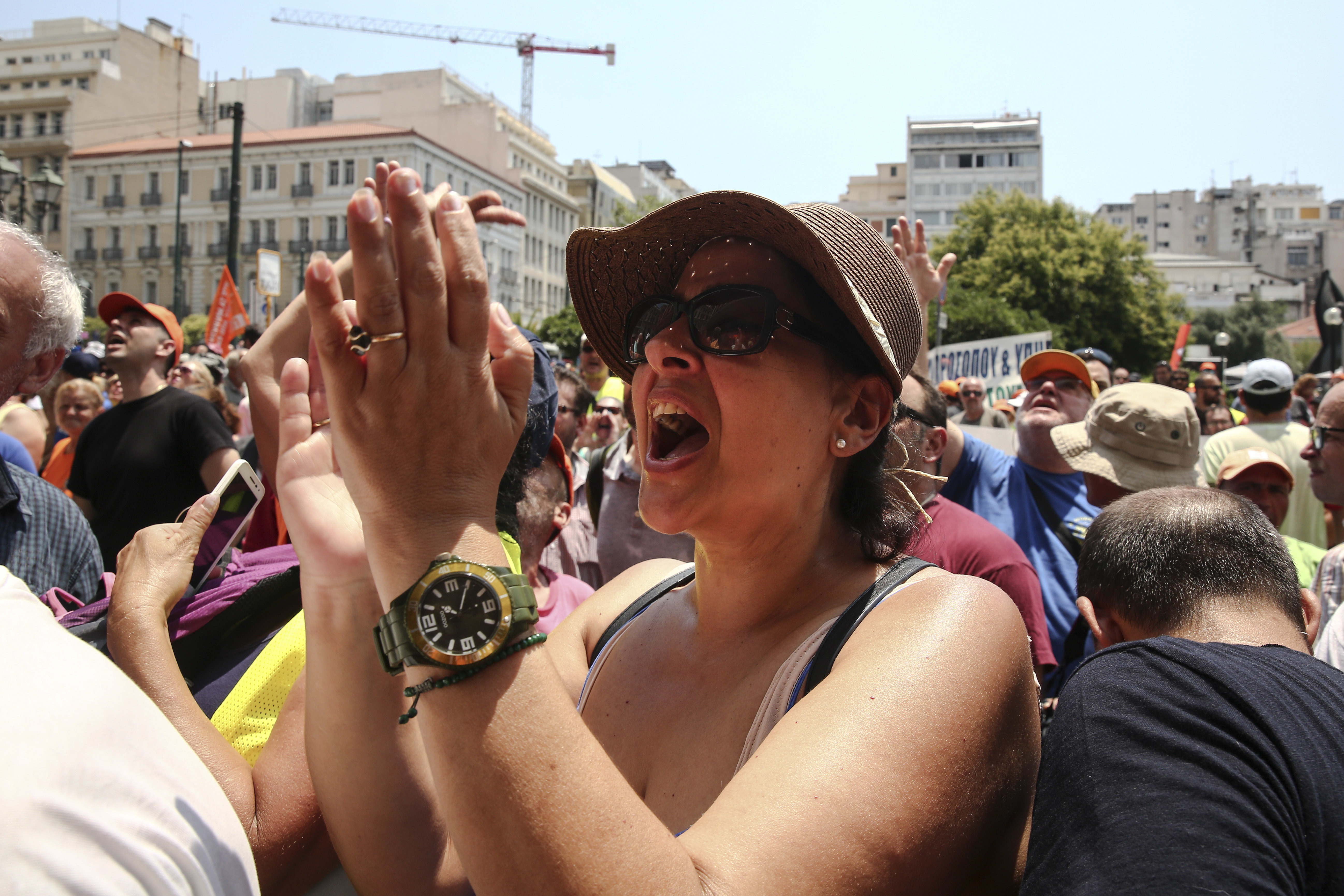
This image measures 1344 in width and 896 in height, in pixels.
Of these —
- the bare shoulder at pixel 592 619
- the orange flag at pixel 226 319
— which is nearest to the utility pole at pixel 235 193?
the orange flag at pixel 226 319

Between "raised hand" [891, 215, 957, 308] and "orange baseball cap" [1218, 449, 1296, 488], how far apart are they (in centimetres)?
147

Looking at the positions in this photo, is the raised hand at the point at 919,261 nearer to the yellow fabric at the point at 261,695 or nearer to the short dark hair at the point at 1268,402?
the yellow fabric at the point at 261,695

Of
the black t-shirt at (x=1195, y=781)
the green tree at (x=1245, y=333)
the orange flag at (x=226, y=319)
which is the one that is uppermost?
the green tree at (x=1245, y=333)

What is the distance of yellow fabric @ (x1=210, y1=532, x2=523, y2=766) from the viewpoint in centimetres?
190

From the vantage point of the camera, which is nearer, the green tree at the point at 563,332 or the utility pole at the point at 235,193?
the utility pole at the point at 235,193

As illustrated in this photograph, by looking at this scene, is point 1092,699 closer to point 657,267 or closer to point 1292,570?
point 1292,570

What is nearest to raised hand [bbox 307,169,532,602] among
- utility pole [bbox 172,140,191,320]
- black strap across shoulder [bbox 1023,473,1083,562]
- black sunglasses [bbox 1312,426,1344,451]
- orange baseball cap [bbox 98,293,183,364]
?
black strap across shoulder [bbox 1023,473,1083,562]

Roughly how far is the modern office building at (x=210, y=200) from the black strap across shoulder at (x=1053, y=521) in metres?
68.9

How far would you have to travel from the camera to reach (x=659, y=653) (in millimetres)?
1895

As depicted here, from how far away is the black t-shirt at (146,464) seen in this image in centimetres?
459

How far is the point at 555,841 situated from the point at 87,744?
1.54ft

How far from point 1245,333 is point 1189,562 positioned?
7730cm

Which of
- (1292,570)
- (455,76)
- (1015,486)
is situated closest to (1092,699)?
(1292,570)

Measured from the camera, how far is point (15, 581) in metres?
0.98
